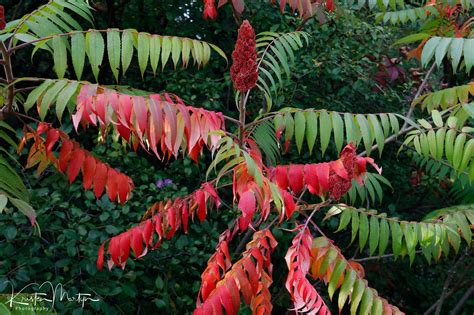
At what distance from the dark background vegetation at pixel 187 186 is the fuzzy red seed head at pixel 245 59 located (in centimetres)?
133

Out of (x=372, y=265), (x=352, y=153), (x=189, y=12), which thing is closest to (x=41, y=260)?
(x=352, y=153)

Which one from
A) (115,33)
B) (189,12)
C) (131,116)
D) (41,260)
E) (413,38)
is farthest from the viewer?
(189,12)

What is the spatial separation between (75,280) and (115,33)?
137cm

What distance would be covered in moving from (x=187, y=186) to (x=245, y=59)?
1885mm

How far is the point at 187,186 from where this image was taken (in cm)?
400

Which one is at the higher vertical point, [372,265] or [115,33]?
[115,33]

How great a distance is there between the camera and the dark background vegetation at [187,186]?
126 inches

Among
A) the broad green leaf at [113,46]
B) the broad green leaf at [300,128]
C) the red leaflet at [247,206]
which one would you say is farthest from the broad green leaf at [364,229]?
the broad green leaf at [113,46]

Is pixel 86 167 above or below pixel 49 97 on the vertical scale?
below

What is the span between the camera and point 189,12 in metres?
4.41

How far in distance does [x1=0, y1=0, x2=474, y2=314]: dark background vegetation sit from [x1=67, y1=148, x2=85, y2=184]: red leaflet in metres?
0.75

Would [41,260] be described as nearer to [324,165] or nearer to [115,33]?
[115,33]

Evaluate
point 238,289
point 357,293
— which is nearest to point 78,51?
point 238,289

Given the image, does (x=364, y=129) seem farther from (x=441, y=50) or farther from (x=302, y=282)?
(x=302, y=282)
